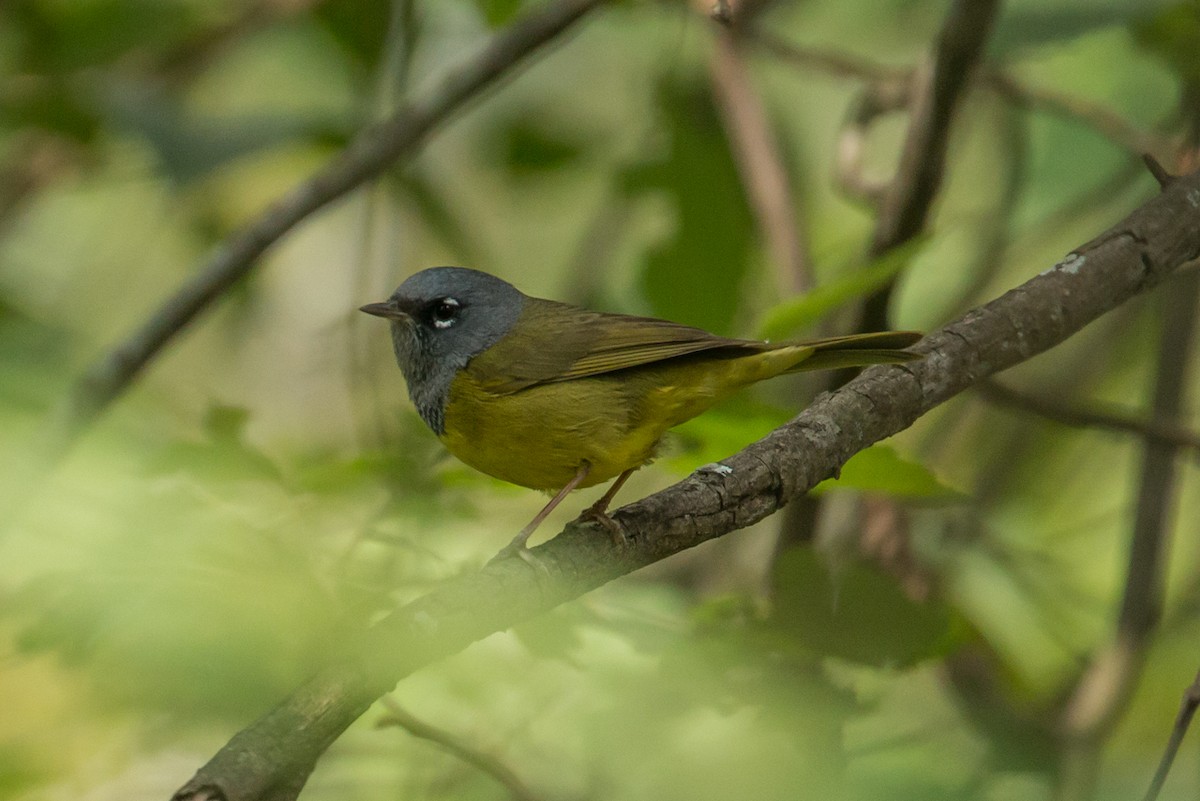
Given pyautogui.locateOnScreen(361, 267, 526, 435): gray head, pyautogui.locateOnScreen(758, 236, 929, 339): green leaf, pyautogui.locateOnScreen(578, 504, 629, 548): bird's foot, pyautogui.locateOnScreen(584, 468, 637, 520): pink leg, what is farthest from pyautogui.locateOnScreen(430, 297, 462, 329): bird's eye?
pyautogui.locateOnScreen(758, 236, 929, 339): green leaf

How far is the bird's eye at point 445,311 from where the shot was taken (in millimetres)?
4152

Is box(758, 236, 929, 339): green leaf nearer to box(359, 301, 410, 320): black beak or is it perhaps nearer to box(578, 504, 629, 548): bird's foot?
box(578, 504, 629, 548): bird's foot

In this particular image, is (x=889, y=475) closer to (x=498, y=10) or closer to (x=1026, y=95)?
(x=498, y=10)

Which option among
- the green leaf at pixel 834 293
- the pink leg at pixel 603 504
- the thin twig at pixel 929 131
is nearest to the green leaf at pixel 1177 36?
the thin twig at pixel 929 131

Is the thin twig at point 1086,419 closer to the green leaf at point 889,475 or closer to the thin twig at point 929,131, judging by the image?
the thin twig at point 929,131

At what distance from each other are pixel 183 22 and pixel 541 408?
271 cm

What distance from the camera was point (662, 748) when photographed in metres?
3.10

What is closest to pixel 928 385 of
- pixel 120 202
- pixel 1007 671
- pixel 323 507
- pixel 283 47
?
pixel 323 507

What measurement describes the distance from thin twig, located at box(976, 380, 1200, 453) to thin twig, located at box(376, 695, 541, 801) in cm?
185

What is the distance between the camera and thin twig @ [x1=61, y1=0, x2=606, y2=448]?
4.09 meters

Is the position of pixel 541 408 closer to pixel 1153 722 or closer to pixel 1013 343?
pixel 1013 343

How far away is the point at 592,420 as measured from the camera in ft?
11.5

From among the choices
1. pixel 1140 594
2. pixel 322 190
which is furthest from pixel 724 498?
pixel 1140 594

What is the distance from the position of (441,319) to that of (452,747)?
1687 mm
